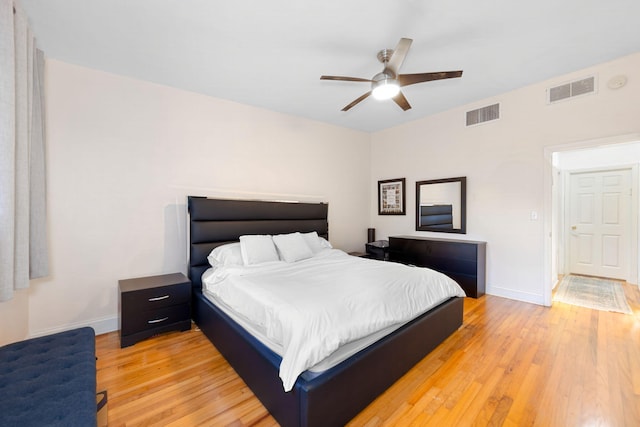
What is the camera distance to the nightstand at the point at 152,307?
2.42m

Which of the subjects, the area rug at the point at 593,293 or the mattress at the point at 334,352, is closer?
the mattress at the point at 334,352

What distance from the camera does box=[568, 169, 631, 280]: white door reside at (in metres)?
4.37

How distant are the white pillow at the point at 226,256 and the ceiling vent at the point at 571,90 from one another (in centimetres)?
419

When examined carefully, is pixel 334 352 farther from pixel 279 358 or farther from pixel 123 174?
pixel 123 174

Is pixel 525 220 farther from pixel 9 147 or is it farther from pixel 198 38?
pixel 9 147

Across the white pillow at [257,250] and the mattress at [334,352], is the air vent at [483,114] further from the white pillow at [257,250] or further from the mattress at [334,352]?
the white pillow at [257,250]

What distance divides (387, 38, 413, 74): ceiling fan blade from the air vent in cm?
231

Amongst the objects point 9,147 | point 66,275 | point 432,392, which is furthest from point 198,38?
point 432,392

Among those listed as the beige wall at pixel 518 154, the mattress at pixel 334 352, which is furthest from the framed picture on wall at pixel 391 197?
the mattress at pixel 334 352

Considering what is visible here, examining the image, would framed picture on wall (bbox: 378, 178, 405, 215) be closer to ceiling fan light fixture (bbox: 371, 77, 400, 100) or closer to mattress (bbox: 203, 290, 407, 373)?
ceiling fan light fixture (bbox: 371, 77, 400, 100)

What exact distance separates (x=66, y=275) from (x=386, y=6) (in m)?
3.77

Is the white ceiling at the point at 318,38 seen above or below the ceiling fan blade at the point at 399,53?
above

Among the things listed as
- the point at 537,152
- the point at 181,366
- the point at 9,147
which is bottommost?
the point at 181,366

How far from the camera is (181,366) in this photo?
215cm
